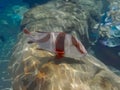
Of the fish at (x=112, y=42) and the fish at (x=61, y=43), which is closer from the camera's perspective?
the fish at (x=61, y=43)

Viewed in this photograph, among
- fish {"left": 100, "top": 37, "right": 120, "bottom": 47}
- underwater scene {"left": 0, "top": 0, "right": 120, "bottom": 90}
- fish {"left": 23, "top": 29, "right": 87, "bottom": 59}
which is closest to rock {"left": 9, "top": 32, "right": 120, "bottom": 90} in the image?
underwater scene {"left": 0, "top": 0, "right": 120, "bottom": 90}

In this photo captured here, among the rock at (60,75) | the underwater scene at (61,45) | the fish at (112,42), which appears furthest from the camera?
the fish at (112,42)

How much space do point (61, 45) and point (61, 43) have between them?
0.11 ft

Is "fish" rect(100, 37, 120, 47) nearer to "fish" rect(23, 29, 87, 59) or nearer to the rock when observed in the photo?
the rock

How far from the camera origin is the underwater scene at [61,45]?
3.87 meters

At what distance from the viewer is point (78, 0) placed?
363 inches

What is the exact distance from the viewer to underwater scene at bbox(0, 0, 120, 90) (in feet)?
12.7

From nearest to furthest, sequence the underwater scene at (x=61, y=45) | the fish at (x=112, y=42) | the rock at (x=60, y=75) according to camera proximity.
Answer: the rock at (x=60, y=75) < the underwater scene at (x=61, y=45) < the fish at (x=112, y=42)

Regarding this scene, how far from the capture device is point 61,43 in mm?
3871

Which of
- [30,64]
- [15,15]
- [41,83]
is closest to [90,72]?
[41,83]

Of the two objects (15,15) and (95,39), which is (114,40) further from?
(15,15)

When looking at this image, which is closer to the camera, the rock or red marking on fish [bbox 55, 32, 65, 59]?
the rock

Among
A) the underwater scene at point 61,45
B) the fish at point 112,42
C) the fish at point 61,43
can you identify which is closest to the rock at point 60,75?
the underwater scene at point 61,45

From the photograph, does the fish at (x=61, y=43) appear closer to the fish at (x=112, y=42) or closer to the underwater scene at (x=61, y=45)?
the underwater scene at (x=61, y=45)
